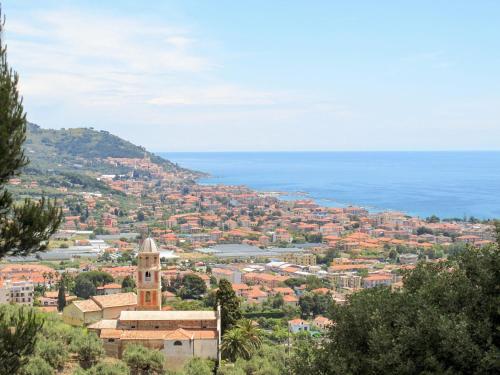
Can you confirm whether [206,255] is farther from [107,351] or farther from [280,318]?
[107,351]

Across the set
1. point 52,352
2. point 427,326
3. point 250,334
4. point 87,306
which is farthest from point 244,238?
point 427,326

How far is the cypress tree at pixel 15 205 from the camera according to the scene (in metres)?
6.50

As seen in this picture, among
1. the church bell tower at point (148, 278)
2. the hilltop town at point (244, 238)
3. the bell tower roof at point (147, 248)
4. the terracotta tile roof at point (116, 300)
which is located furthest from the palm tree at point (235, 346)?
the hilltop town at point (244, 238)

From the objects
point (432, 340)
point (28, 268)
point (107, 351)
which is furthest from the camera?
point (28, 268)

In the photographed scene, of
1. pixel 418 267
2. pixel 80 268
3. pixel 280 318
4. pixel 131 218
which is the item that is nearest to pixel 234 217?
pixel 131 218

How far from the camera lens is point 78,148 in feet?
494

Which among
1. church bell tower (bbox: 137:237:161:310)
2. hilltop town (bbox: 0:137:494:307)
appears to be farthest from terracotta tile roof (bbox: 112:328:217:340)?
hilltop town (bbox: 0:137:494:307)

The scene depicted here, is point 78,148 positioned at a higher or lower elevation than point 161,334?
higher

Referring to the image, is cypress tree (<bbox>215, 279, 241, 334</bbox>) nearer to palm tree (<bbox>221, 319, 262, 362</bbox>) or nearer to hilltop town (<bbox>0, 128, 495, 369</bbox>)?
hilltop town (<bbox>0, 128, 495, 369</bbox>)

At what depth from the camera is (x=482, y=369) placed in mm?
6570

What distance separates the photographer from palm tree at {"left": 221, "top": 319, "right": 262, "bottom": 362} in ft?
56.3

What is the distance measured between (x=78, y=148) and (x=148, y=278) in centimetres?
13533

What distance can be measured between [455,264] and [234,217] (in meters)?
77.2

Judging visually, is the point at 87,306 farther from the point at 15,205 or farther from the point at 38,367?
the point at 15,205
